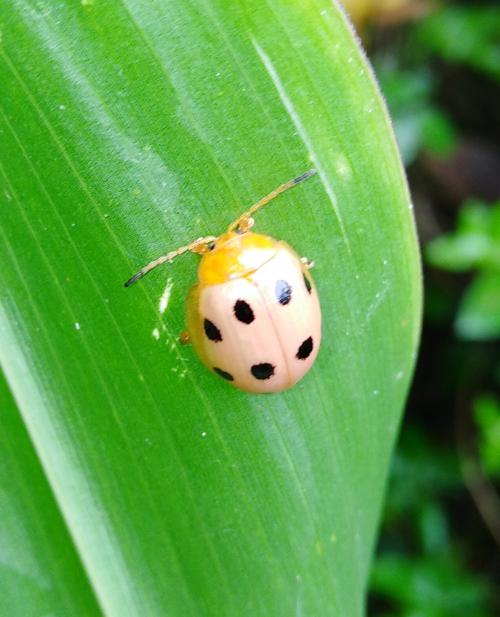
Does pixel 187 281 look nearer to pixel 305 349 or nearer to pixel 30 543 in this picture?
pixel 305 349

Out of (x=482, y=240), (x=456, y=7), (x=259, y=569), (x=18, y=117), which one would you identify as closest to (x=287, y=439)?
(x=259, y=569)

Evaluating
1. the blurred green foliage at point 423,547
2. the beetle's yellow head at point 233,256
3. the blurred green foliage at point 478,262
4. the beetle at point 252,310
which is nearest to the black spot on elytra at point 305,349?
the beetle at point 252,310

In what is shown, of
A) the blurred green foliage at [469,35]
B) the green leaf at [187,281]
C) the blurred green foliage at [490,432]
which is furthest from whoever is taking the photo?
the blurred green foliage at [469,35]

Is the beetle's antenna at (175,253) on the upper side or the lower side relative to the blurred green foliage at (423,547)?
upper

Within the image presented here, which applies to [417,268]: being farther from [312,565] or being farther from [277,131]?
[312,565]

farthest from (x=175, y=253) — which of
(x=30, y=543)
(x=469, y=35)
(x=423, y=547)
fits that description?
(x=469, y=35)

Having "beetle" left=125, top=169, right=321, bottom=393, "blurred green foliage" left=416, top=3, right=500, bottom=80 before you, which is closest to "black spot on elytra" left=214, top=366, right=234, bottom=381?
"beetle" left=125, top=169, right=321, bottom=393

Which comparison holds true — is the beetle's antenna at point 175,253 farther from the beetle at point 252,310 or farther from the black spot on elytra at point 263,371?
the black spot on elytra at point 263,371
